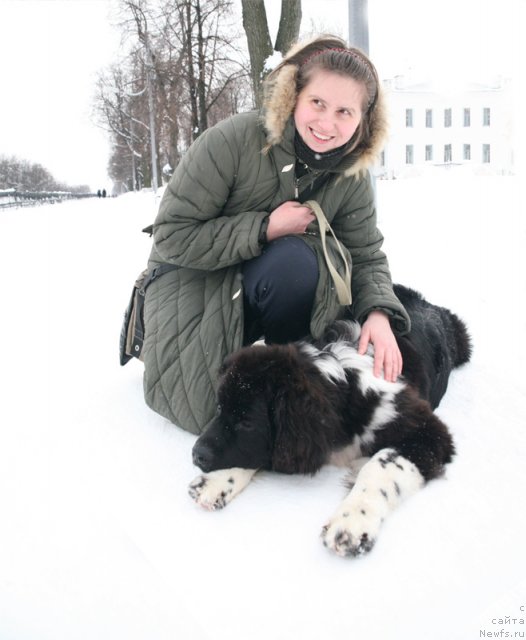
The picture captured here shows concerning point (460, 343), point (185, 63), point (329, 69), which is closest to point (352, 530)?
point (329, 69)

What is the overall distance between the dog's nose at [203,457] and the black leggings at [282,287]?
A: 843 mm

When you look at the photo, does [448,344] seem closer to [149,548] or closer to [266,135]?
[266,135]

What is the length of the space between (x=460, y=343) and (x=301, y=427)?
5.96 ft

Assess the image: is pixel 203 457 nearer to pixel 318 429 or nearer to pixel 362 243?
pixel 318 429

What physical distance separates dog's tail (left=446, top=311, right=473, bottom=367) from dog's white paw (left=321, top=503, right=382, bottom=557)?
1827mm

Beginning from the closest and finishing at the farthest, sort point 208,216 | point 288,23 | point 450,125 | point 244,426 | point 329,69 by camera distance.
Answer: point 244,426 → point 329,69 → point 208,216 → point 288,23 → point 450,125

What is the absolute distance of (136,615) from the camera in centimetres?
151

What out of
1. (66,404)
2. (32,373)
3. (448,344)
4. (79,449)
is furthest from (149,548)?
(448,344)

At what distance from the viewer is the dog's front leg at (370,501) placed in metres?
1.73

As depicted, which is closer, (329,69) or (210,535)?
(210,535)

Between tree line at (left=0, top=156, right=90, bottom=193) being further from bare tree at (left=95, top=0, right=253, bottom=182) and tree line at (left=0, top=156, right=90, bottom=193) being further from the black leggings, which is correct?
the black leggings

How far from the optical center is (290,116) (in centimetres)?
258

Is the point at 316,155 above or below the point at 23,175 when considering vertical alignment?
below

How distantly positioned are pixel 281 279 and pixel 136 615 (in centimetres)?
156
